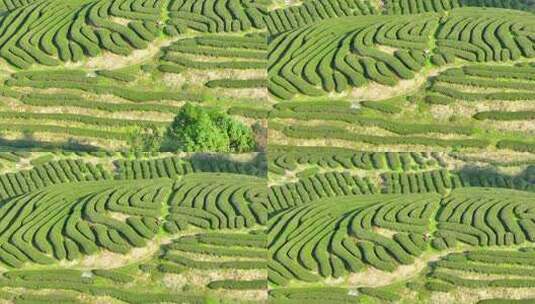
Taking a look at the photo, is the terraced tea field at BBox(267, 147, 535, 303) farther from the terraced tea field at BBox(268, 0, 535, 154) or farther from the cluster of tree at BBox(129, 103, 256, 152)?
the cluster of tree at BBox(129, 103, 256, 152)

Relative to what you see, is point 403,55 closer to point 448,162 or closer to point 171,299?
A: point 448,162

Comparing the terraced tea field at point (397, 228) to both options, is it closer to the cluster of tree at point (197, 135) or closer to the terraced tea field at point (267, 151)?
the terraced tea field at point (267, 151)

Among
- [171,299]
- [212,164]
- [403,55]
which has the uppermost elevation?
[403,55]

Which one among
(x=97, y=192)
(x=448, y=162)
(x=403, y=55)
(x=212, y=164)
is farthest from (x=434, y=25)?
(x=97, y=192)

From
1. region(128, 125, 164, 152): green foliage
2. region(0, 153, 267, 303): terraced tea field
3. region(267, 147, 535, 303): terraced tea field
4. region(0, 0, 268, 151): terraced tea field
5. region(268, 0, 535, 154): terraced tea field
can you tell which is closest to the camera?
region(267, 147, 535, 303): terraced tea field

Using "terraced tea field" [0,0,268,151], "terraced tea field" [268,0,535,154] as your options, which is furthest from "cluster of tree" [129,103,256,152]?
"terraced tea field" [268,0,535,154]

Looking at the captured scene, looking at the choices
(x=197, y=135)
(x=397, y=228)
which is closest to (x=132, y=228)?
(x=197, y=135)

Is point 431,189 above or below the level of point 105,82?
below
